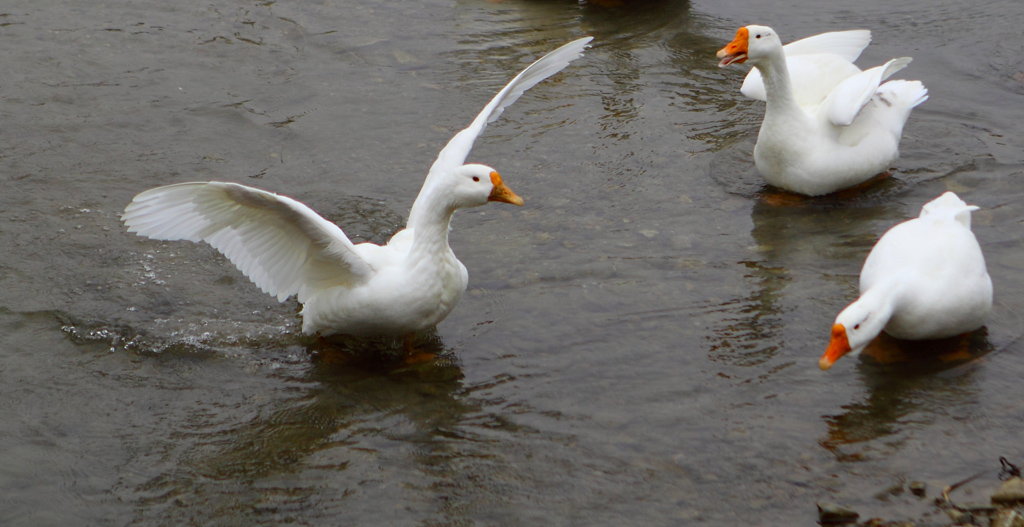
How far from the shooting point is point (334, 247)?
463cm

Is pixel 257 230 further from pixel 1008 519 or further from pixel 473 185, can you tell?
pixel 1008 519

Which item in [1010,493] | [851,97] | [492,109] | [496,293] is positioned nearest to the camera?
[1010,493]

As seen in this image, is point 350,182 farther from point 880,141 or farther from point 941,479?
point 941,479

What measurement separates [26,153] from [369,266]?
3.96 metres

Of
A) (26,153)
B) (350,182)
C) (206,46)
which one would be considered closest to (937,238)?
(350,182)

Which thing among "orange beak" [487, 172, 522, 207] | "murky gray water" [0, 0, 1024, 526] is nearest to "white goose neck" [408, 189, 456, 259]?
"orange beak" [487, 172, 522, 207]

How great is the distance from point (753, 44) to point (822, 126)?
0.77m

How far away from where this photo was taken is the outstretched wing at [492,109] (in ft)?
18.7

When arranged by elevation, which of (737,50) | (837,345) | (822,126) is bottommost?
(837,345)

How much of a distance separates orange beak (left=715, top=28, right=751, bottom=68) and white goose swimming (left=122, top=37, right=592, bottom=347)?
2410 millimetres

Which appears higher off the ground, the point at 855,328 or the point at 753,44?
the point at 753,44

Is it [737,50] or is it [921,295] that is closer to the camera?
[921,295]

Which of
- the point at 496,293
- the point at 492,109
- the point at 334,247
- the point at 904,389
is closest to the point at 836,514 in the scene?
the point at 904,389

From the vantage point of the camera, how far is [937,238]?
16.0 feet
